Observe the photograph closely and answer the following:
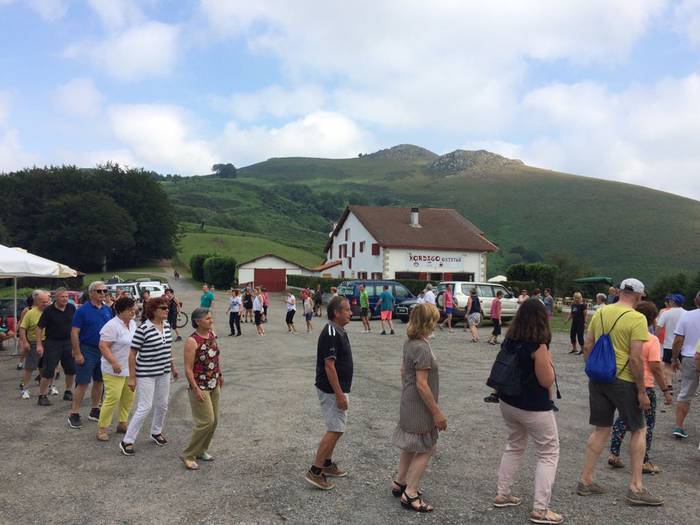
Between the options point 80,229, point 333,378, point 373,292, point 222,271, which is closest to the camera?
point 333,378

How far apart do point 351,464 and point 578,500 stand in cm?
216

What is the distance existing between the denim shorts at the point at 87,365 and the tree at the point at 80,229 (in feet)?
195

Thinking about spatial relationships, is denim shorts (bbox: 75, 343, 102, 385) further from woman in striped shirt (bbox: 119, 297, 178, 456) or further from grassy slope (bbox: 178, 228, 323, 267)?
grassy slope (bbox: 178, 228, 323, 267)

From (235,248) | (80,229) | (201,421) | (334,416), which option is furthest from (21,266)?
(235,248)

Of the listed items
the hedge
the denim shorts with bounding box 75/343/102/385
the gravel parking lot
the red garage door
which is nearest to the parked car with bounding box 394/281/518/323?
the gravel parking lot

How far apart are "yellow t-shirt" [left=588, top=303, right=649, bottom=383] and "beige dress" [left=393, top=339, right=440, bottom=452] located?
1672 millimetres

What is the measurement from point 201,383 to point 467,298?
17179mm

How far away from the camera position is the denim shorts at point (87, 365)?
705 cm

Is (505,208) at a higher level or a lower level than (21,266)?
higher

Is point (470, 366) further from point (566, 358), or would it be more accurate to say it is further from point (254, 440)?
point (254, 440)

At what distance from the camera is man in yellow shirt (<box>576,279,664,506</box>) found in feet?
15.5

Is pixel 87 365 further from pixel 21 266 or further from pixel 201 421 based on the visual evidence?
pixel 21 266

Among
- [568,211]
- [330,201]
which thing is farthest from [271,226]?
[568,211]

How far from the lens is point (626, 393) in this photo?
15.8 feet
